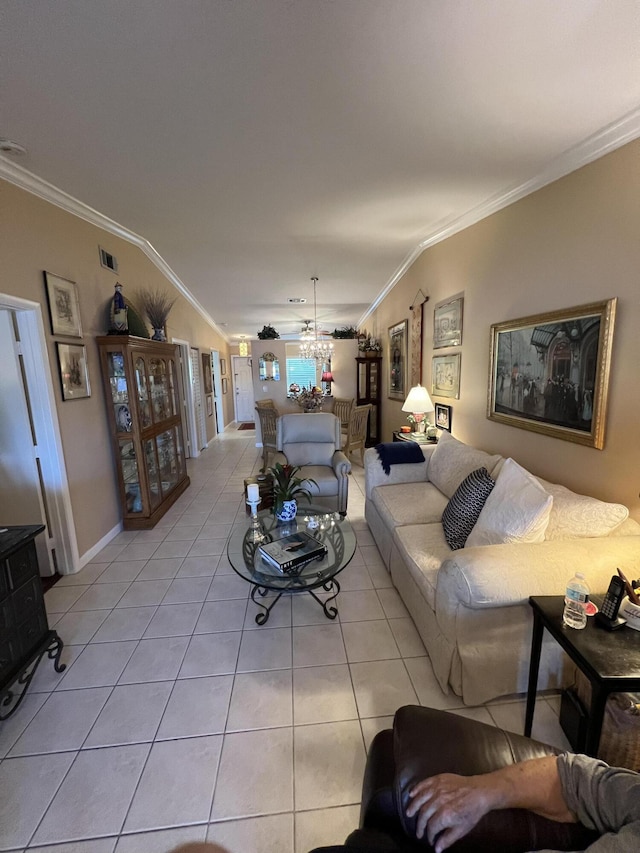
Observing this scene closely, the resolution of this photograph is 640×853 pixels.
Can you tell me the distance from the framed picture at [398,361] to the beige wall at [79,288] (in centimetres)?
344

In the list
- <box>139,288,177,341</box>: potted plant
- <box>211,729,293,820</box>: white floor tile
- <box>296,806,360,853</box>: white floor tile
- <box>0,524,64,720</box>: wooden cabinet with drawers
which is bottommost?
<box>296,806,360,853</box>: white floor tile

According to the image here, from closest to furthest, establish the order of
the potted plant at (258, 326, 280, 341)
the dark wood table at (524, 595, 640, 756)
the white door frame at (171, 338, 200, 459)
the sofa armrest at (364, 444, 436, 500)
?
1. the dark wood table at (524, 595, 640, 756)
2. the sofa armrest at (364, 444, 436, 500)
3. the white door frame at (171, 338, 200, 459)
4. the potted plant at (258, 326, 280, 341)

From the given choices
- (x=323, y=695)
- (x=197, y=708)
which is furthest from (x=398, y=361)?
(x=197, y=708)

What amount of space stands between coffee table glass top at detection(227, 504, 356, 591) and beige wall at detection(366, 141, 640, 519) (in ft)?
4.73

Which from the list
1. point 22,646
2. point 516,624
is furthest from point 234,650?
point 516,624

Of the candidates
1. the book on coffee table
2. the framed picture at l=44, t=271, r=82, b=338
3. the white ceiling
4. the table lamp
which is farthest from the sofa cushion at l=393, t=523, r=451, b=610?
the framed picture at l=44, t=271, r=82, b=338

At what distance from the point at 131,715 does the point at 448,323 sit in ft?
12.2

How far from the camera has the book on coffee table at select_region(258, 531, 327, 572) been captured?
1938mm

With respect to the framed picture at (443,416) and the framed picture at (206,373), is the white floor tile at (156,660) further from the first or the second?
the framed picture at (206,373)

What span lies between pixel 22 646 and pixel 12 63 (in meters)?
→ 2.54

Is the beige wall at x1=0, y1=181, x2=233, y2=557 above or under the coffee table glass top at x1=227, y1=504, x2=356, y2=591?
above

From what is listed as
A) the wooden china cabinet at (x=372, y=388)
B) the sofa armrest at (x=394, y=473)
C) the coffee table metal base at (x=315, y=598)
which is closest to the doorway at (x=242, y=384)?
the wooden china cabinet at (x=372, y=388)

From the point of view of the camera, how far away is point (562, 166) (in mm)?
2043

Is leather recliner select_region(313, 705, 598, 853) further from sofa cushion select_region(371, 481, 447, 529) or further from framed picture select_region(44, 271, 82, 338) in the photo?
framed picture select_region(44, 271, 82, 338)
